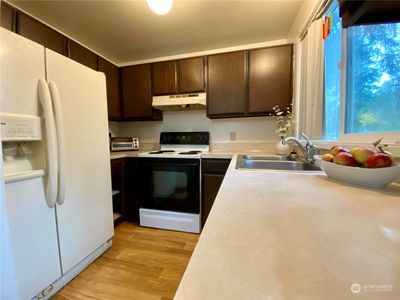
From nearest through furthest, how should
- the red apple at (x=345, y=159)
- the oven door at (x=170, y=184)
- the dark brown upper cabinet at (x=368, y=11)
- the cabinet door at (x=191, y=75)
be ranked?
the dark brown upper cabinet at (x=368, y=11) < the red apple at (x=345, y=159) < the oven door at (x=170, y=184) < the cabinet door at (x=191, y=75)

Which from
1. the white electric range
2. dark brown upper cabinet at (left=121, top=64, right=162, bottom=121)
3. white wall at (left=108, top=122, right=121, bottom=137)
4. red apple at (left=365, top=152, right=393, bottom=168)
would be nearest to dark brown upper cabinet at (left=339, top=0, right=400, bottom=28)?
red apple at (left=365, top=152, right=393, bottom=168)

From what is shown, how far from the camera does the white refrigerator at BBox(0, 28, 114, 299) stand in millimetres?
955

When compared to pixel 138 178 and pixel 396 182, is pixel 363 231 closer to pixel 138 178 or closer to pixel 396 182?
pixel 396 182

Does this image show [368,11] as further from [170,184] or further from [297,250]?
[170,184]

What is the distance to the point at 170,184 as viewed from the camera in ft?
6.80

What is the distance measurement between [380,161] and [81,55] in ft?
8.33

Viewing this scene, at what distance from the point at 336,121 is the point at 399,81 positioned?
1.66 feet

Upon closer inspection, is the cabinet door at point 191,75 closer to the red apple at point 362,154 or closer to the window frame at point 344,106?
the window frame at point 344,106

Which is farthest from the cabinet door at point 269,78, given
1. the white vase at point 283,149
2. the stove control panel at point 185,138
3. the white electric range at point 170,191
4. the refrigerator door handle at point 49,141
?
the refrigerator door handle at point 49,141

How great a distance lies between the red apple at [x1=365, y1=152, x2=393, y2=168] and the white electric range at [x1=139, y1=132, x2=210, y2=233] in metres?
1.43

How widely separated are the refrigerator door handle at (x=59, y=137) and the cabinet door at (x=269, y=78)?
1.80m

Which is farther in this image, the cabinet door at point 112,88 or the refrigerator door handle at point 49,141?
the cabinet door at point 112,88

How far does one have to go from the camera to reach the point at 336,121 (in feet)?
4.61

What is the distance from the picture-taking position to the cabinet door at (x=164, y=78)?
90.7 inches
